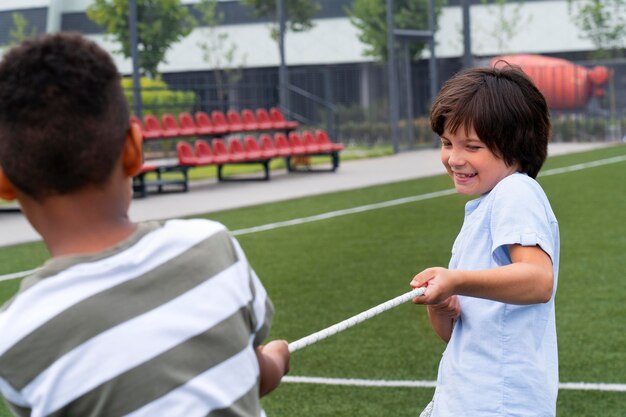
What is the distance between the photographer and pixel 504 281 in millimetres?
2584

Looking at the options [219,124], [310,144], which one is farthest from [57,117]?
[310,144]

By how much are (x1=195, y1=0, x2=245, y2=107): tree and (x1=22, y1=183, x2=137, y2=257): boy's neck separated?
3318 cm

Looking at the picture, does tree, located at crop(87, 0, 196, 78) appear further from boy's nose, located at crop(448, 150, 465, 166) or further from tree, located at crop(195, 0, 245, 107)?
boy's nose, located at crop(448, 150, 465, 166)

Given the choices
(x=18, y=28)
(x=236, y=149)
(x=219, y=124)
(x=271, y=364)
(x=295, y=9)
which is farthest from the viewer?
(x=18, y=28)

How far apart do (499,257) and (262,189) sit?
15.2 m

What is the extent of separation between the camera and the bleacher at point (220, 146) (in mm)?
18062

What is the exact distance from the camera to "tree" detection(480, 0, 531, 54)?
36.8 meters

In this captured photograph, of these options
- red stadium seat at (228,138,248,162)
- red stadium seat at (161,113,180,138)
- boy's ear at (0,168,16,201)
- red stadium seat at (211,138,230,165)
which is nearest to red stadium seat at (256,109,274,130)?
red stadium seat at (228,138,248,162)

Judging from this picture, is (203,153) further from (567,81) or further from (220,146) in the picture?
(567,81)

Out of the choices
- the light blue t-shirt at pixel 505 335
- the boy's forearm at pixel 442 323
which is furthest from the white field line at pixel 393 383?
the light blue t-shirt at pixel 505 335

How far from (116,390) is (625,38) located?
1435 inches

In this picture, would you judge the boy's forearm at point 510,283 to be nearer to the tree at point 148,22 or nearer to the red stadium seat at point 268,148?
the red stadium seat at point 268,148

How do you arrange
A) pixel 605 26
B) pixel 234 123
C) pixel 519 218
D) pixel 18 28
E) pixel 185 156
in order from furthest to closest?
pixel 18 28, pixel 605 26, pixel 234 123, pixel 185 156, pixel 519 218

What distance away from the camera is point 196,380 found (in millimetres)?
1782
